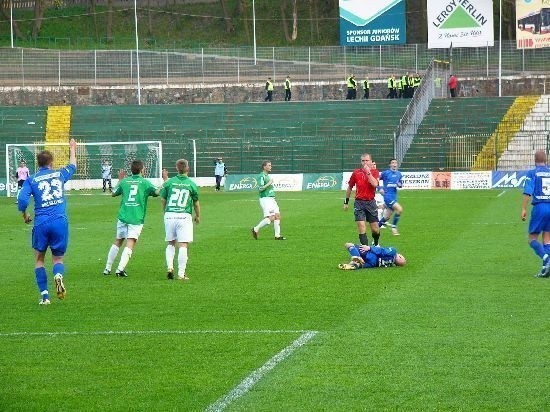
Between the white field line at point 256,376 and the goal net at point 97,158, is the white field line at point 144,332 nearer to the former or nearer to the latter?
the white field line at point 256,376

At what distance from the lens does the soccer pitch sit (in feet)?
31.1

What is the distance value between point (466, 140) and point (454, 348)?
145ft

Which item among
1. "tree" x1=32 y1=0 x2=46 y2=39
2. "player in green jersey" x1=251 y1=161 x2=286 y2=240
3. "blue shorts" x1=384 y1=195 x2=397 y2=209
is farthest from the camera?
"tree" x1=32 y1=0 x2=46 y2=39

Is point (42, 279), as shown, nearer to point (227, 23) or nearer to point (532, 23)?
point (532, 23)

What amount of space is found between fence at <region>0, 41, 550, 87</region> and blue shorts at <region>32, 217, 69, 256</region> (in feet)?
173

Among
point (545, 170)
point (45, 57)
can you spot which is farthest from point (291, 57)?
point (545, 170)

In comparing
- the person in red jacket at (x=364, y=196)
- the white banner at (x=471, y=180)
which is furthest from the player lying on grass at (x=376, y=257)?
the white banner at (x=471, y=180)

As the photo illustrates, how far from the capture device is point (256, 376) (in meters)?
10.1

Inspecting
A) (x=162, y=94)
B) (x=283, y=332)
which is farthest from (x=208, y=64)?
(x=283, y=332)

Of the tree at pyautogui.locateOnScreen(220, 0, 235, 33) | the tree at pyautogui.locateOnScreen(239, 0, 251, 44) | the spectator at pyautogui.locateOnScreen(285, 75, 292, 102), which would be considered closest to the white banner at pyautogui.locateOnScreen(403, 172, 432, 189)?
the spectator at pyautogui.locateOnScreen(285, 75, 292, 102)

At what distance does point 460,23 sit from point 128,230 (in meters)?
44.6

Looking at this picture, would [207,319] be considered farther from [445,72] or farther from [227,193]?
[445,72]

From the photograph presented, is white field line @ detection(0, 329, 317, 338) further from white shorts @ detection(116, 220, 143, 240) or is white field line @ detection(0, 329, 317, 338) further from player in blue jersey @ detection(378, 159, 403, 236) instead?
player in blue jersey @ detection(378, 159, 403, 236)

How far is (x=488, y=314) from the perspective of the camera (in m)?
13.6
